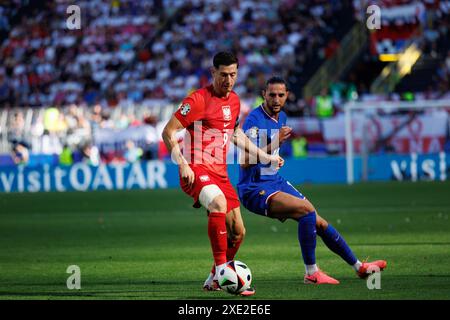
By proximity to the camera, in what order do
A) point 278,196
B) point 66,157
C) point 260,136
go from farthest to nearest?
point 66,157 → point 260,136 → point 278,196

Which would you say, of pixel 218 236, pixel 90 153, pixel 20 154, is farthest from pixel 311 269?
pixel 20 154

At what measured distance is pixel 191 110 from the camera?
990 cm

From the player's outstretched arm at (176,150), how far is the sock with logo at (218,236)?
40 cm

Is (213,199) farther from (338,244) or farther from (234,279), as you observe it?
(338,244)

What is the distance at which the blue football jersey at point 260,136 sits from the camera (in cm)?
1054

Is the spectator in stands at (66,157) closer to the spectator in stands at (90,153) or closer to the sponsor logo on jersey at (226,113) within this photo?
the spectator in stands at (90,153)

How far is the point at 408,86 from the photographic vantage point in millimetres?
34875

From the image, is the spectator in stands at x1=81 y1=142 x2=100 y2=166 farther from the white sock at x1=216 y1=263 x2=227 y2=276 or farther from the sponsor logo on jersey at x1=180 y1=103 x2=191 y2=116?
the white sock at x1=216 y1=263 x2=227 y2=276

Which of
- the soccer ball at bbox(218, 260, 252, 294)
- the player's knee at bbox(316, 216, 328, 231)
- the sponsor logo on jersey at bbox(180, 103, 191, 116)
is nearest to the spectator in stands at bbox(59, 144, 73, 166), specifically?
the player's knee at bbox(316, 216, 328, 231)

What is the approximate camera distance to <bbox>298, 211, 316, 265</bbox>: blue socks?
10.2 metres

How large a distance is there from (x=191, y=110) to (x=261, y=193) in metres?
1.15

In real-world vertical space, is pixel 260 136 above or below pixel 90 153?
above

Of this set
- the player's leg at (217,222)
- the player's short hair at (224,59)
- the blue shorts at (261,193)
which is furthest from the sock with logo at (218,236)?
the player's short hair at (224,59)
